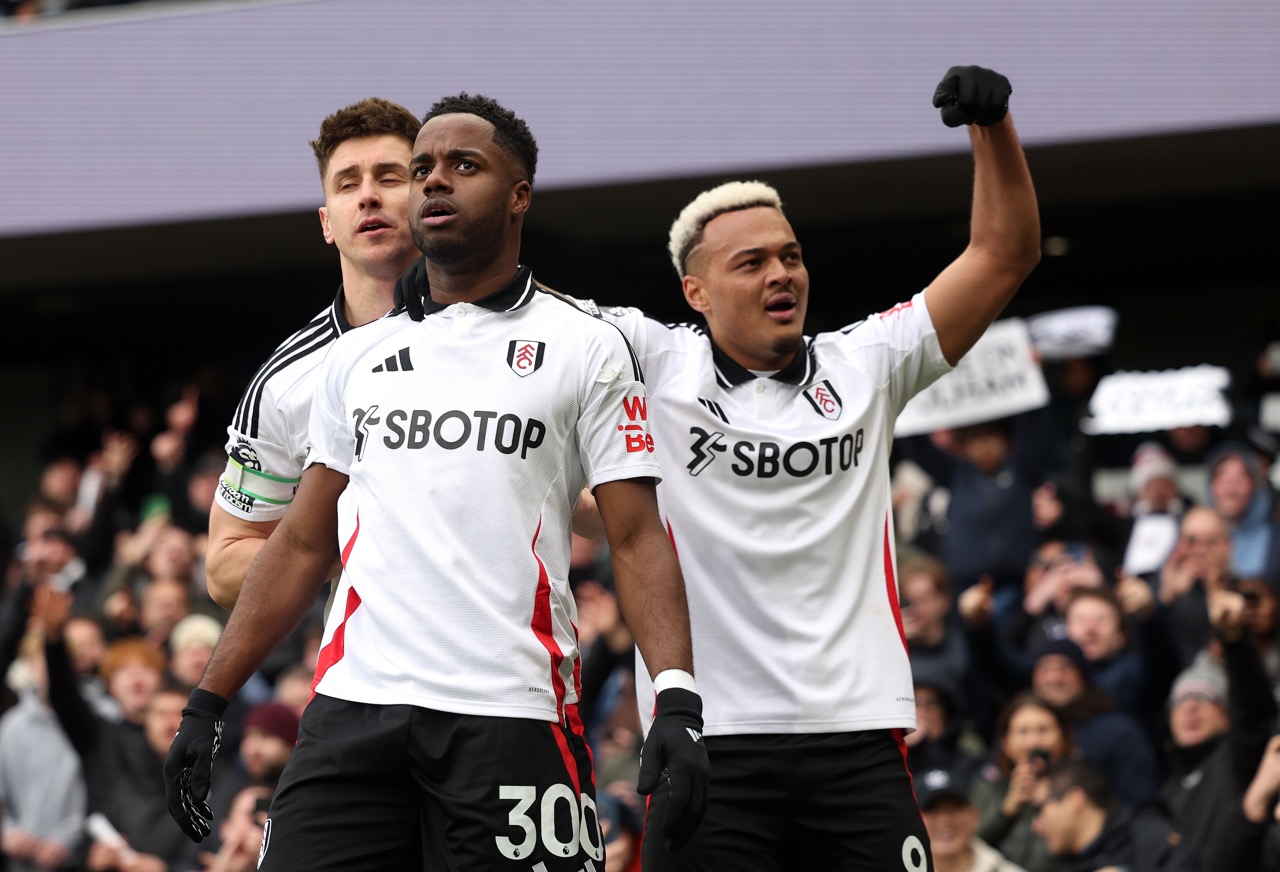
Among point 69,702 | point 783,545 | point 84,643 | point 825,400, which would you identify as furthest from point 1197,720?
point 84,643

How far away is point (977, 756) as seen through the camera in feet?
20.7

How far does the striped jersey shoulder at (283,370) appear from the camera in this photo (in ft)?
12.5

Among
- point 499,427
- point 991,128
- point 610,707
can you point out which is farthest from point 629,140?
point 499,427

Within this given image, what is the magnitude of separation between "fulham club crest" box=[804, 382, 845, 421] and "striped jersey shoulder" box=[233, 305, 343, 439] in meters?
1.08

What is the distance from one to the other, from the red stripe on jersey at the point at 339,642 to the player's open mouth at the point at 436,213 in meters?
0.70

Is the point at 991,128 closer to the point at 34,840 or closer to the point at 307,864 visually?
the point at 307,864

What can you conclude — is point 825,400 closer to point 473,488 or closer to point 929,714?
point 473,488

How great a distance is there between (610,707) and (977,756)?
1.61 metres

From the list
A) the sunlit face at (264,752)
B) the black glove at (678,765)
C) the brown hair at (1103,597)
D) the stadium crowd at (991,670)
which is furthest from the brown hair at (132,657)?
the black glove at (678,765)

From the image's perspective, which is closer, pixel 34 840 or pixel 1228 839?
pixel 1228 839

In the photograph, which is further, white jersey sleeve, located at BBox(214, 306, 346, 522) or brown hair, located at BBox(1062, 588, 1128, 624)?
brown hair, located at BBox(1062, 588, 1128, 624)

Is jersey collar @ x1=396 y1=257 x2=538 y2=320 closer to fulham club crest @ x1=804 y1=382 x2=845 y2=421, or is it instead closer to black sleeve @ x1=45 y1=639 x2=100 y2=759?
fulham club crest @ x1=804 y1=382 x2=845 y2=421

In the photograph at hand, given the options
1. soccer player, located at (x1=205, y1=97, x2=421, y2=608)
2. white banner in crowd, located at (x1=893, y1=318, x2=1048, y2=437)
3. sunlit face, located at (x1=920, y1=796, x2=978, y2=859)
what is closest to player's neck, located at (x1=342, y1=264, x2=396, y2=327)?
soccer player, located at (x1=205, y1=97, x2=421, y2=608)

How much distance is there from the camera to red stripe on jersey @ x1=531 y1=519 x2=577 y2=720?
10.1 feet
